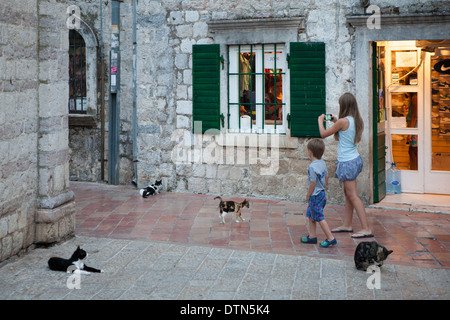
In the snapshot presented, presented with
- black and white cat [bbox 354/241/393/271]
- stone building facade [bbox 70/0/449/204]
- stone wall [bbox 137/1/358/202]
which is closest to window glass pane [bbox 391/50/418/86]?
stone building facade [bbox 70/0/449/204]

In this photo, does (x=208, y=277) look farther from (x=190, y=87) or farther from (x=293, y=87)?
(x=190, y=87)

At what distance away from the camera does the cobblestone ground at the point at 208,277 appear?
5793 millimetres

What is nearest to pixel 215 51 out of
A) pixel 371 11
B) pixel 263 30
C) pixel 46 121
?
pixel 263 30

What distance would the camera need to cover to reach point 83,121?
11.9 metres

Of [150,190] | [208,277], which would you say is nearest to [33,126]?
[208,277]

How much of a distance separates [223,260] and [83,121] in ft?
19.3

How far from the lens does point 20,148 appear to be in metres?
7.11

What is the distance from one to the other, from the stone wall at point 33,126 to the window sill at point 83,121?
3.98m

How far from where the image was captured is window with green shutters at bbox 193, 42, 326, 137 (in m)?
9.88

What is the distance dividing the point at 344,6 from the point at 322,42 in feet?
2.01

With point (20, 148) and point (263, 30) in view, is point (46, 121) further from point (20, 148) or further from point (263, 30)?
point (263, 30)

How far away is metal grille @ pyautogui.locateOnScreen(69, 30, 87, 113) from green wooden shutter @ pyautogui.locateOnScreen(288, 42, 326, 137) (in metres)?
4.11

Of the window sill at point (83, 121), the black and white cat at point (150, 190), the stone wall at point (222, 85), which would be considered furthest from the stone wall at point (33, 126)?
the window sill at point (83, 121)

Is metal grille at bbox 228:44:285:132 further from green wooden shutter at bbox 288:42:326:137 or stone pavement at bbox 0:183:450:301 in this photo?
stone pavement at bbox 0:183:450:301
